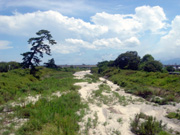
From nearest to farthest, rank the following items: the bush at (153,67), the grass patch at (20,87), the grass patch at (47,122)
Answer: the grass patch at (47,122) → the grass patch at (20,87) → the bush at (153,67)

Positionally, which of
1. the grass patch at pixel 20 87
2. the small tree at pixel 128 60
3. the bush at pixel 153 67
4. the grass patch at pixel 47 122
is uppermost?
the small tree at pixel 128 60

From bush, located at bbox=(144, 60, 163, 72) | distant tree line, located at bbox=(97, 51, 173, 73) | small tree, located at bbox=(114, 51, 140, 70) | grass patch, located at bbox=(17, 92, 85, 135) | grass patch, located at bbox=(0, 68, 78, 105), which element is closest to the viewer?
grass patch, located at bbox=(17, 92, 85, 135)

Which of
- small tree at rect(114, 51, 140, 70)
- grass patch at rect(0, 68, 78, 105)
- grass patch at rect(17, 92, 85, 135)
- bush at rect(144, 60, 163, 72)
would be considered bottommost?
grass patch at rect(17, 92, 85, 135)

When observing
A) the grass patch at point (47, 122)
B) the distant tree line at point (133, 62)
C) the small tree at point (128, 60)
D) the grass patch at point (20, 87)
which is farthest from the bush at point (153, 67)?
the grass patch at point (47, 122)

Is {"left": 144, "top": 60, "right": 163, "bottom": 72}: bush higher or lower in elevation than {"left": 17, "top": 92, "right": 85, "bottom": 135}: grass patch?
higher

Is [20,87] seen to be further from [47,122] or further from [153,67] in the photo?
[153,67]

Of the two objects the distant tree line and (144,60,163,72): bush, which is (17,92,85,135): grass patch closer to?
(144,60,163,72): bush

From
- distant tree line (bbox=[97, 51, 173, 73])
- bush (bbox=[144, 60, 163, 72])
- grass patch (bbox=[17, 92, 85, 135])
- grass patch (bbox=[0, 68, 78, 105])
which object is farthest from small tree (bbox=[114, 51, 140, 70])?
grass patch (bbox=[17, 92, 85, 135])

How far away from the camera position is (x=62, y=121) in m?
6.56

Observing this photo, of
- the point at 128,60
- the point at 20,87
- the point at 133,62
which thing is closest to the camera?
the point at 20,87

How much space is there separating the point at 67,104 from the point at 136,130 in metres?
4.55

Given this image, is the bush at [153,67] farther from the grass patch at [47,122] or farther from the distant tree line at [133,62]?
the grass patch at [47,122]

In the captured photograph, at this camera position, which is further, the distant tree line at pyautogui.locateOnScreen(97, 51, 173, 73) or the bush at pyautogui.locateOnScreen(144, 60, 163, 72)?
the distant tree line at pyautogui.locateOnScreen(97, 51, 173, 73)

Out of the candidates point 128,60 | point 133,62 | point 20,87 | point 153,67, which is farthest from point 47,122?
point 128,60
